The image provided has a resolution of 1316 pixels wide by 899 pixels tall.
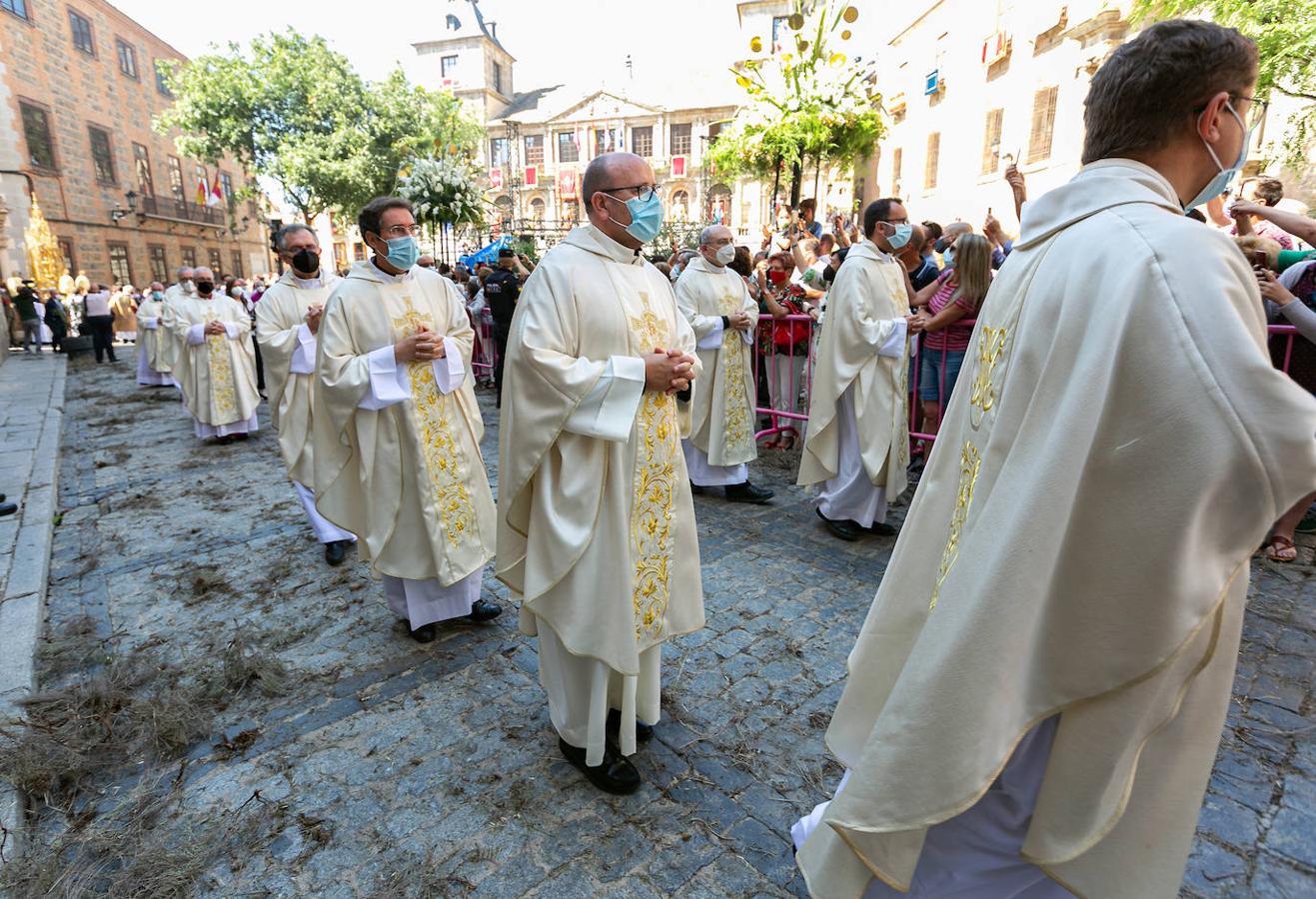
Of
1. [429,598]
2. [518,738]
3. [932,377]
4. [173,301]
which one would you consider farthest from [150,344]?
[518,738]

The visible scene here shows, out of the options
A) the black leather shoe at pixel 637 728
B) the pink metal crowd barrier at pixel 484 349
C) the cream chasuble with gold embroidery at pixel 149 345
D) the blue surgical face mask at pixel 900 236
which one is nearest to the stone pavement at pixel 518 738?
the black leather shoe at pixel 637 728

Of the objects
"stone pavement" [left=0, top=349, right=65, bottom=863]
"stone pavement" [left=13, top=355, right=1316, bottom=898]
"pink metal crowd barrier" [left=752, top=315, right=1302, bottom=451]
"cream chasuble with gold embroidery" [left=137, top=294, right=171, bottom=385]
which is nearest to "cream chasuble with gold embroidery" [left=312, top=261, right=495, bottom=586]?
"stone pavement" [left=13, top=355, right=1316, bottom=898]

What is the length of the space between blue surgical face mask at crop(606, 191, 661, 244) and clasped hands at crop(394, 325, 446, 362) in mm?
1285

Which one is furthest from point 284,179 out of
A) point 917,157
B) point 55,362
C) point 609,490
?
point 609,490

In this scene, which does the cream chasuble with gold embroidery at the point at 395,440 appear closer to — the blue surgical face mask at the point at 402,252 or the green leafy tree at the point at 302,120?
the blue surgical face mask at the point at 402,252

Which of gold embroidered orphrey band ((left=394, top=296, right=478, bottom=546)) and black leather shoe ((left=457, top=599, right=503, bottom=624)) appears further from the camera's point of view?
black leather shoe ((left=457, top=599, right=503, bottom=624))

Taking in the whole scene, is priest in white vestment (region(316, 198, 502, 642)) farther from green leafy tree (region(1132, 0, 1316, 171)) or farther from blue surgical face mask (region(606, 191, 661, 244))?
green leafy tree (region(1132, 0, 1316, 171))

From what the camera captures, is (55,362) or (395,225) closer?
(395,225)

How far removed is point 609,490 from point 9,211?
90.2 ft

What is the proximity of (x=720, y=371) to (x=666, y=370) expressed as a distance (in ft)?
12.1

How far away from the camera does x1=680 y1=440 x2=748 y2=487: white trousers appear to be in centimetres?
598

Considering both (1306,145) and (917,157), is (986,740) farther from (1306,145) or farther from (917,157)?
(917,157)

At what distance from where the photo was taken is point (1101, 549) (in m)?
1.16

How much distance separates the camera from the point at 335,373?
11.2 ft
